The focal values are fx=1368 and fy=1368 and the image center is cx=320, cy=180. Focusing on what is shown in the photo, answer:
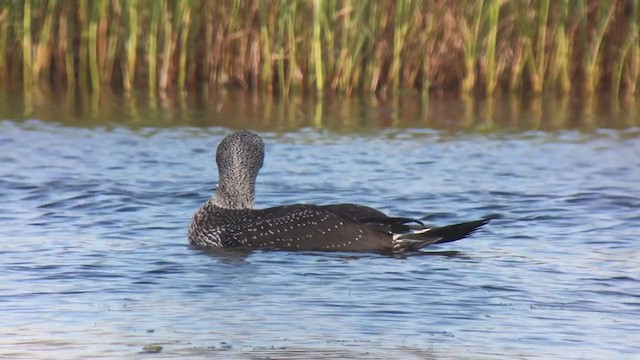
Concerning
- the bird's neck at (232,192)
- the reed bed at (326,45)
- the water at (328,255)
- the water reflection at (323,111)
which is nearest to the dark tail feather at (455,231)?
the water at (328,255)

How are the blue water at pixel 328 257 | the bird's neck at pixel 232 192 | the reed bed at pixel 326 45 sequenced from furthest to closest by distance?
the reed bed at pixel 326 45 < the bird's neck at pixel 232 192 < the blue water at pixel 328 257

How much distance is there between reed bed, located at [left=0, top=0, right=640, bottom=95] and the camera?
14.7 meters

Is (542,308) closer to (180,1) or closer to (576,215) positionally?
(576,215)

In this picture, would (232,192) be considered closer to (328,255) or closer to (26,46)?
(328,255)

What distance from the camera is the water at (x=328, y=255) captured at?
19.1ft

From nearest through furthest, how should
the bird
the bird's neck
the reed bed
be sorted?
1. the bird
2. the bird's neck
3. the reed bed

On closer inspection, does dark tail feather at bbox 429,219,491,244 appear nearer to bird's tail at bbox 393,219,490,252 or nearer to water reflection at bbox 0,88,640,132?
bird's tail at bbox 393,219,490,252

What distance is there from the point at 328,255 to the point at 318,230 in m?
0.18

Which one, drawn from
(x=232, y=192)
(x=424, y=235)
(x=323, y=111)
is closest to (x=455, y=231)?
(x=424, y=235)

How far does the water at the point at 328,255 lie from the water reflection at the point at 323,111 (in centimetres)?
34

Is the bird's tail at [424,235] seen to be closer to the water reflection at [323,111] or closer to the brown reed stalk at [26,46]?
the water reflection at [323,111]

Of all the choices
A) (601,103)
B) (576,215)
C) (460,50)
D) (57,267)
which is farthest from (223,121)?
(57,267)

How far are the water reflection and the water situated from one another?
1.10 feet

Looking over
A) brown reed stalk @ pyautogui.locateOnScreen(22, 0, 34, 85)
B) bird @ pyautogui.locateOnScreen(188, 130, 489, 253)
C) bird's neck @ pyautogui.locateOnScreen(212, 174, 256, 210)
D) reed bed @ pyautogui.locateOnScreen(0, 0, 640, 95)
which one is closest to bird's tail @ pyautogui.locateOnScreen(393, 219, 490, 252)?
bird @ pyautogui.locateOnScreen(188, 130, 489, 253)
